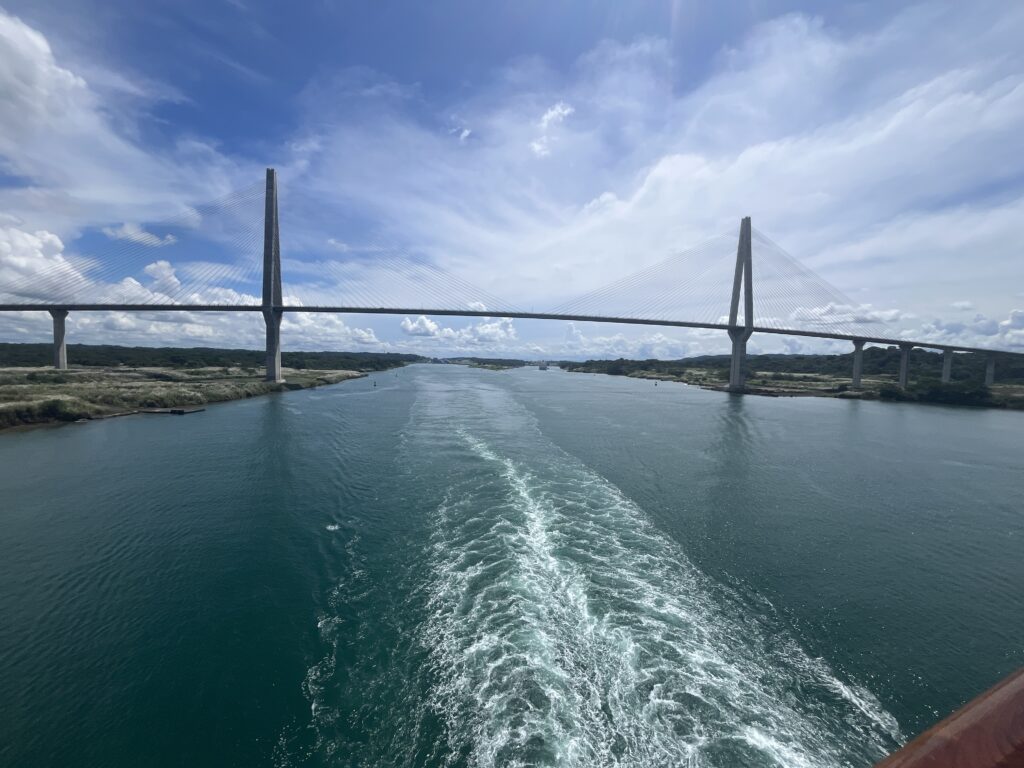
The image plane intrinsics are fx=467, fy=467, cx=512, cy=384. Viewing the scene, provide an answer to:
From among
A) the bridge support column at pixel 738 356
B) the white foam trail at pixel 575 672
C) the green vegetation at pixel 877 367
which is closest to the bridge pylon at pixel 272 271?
the white foam trail at pixel 575 672

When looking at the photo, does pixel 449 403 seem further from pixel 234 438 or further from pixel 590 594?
pixel 590 594

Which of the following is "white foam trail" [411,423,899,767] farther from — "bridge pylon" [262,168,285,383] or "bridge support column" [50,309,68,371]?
"bridge support column" [50,309,68,371]

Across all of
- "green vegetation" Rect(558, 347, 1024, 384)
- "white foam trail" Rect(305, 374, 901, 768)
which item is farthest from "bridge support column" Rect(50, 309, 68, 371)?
"green vegetation" Rect(558, 347, 1024, 384)

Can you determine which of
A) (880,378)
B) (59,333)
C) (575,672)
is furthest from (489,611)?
(880,378)

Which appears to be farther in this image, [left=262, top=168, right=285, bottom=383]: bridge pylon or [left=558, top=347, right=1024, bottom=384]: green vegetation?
[left=558, top=347, right=1024, bottom=384]: green vegetation

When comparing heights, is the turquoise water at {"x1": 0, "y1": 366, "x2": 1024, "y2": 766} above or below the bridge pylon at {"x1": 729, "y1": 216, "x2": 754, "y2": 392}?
below

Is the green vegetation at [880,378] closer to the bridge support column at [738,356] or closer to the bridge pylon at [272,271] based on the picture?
the bridge support column at [738,356]

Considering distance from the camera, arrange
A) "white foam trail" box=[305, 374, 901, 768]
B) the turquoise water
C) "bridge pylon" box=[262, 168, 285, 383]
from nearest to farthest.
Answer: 1. "white foam trail" box=[305, 374, 901, 768]
2. the turquoise water
3. "bridge pylon" box=[262, 168, 285, 383]

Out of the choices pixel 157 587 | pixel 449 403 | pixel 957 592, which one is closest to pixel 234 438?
pixel 157 587
